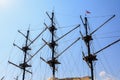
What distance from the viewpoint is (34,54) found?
58438 mm

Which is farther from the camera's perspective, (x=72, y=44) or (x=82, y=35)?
(x=72, y=44)

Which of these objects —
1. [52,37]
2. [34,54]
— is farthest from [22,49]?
[52,37]

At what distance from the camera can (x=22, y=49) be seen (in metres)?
60.8

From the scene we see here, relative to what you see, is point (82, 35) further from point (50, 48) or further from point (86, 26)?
point (50, 48)

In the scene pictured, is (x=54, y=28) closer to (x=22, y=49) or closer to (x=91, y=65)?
(x=22, y=49)

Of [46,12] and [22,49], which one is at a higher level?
[46,12]

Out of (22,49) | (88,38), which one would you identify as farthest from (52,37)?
(88,38)

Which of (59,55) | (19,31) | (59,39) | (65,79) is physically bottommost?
(65,79)

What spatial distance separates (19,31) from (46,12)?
35.7 feet

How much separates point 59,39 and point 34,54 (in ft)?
27.7

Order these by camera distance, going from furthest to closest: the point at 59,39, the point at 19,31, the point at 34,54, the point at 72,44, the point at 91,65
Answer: the point at 19,31 → the point at 34,54 → the point at 59,39 → the point at 72,44 → the point at 91,65

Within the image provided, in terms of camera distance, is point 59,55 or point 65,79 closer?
point 65,79

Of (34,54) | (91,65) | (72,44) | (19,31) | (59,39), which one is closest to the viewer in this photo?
(91,65)

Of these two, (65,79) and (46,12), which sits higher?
(46,12)
